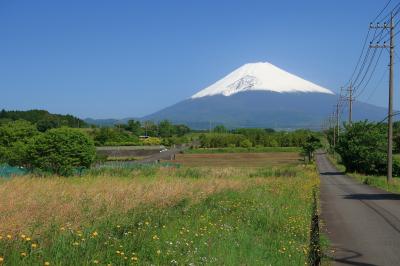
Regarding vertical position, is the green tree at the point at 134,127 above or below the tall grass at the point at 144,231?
above

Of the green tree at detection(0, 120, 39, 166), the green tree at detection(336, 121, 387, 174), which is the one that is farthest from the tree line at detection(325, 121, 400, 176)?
the green tree at detection(0, 120, 39, 166)

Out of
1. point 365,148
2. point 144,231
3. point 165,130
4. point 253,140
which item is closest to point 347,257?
point 144,231

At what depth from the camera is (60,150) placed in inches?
2005

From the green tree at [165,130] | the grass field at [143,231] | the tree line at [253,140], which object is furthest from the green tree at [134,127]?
the grass field at [143,231]

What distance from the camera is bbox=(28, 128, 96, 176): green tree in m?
50.6

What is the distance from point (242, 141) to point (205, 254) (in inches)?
5097

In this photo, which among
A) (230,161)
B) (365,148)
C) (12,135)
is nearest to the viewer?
(365,148)

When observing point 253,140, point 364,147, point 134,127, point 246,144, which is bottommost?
point 246,144

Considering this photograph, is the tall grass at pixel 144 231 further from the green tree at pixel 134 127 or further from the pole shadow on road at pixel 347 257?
the green tree at pixel 134 127

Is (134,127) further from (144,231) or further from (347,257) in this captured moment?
(144,231)

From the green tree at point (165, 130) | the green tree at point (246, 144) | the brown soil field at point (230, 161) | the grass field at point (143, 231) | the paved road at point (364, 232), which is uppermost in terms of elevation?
the green tree at point (165, 130)

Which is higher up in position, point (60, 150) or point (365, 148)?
point (365, 148)

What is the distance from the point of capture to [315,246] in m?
10.5

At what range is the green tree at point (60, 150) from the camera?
50594mm
